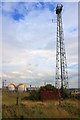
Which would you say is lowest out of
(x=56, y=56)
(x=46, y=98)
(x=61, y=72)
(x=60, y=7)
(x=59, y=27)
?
(x=46, y=98)

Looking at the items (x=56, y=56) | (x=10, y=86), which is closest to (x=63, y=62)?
(x=56, y=56)

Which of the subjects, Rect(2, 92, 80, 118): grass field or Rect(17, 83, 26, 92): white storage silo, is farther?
Rect(17, 83, 26, 92): white storage silo

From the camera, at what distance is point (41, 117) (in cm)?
1377

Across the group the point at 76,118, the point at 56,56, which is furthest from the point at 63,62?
the point at 76,118

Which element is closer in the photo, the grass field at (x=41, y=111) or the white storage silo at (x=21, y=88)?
the grass field at (x=41, y=111)

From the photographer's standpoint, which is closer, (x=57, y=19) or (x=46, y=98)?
(x=46, y=98)

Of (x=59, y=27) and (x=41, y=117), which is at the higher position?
(x=59, y=27)

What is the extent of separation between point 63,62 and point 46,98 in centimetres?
911

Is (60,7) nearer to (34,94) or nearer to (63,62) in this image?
(63,62)

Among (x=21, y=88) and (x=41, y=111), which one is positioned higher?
(x=21, y=88)

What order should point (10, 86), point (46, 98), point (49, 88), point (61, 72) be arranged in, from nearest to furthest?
point (46, 98)
point (49, 88)
point (61, 72)
point (10, 86)

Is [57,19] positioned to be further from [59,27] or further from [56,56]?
[56,56]

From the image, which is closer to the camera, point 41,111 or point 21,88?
point 41,111

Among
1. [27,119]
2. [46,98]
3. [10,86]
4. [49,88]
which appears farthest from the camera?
[10,86]
